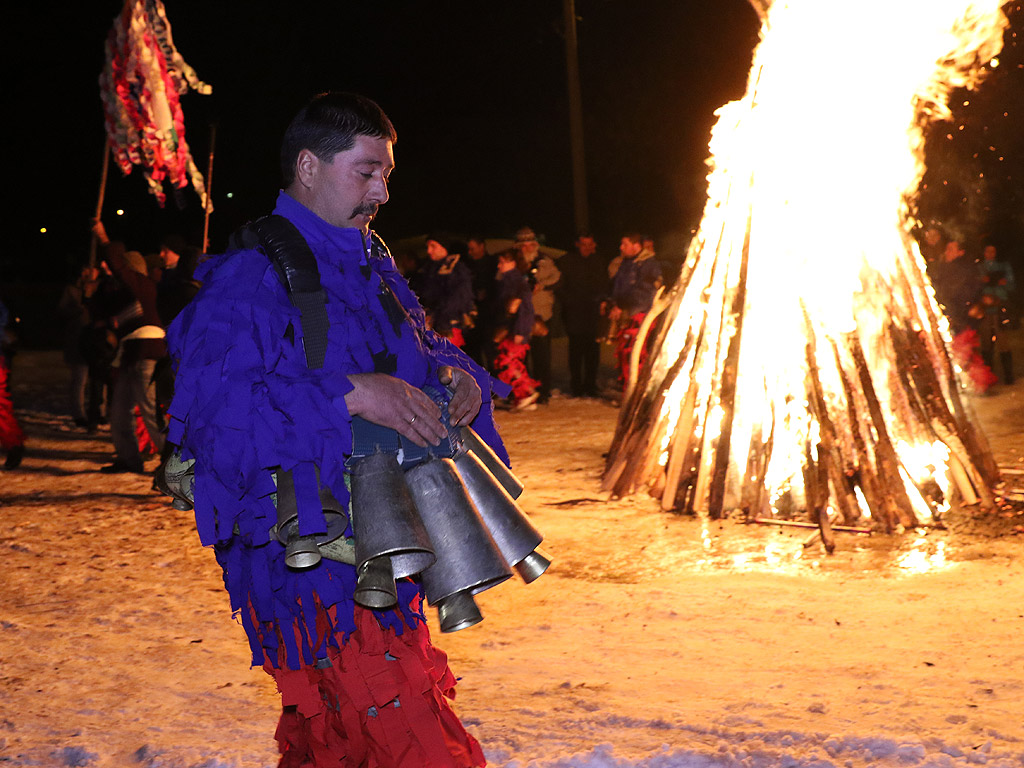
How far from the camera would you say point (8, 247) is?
43.3 metres

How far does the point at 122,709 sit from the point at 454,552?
2343mm

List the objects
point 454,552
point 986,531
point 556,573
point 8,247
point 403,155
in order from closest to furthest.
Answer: point 454,552, point 556,573, point 986,531, point 403,155, point 8,247

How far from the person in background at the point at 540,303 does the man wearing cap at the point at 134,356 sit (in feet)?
16.8

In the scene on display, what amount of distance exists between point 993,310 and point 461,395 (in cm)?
1196

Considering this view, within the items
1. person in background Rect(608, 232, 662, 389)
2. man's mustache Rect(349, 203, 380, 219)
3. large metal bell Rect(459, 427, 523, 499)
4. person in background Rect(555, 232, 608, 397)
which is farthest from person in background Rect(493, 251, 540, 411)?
man's mustache Rect(349, 203, 380, 219)

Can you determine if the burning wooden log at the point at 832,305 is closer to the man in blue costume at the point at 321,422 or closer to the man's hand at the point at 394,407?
the man in blue costume at the point at 321,422

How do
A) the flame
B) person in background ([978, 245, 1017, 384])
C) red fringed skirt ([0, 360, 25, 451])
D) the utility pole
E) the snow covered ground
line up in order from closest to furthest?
the snow covered ground < the flame < red fringed skirt ([0, 360, 25, 451]) < person in background ([978, 245, 1017, 384]) < the utility pole

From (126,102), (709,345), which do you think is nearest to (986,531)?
(709,345)

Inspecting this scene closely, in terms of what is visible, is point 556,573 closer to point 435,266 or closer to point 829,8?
point 829,8

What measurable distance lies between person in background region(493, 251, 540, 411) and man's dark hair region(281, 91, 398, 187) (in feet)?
32.7

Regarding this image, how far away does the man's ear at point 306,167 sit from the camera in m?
2.53

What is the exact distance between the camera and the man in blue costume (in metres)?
2.31

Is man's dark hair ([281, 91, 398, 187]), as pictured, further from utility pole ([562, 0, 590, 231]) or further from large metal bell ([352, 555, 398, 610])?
utility pole ([562, 0, 590, 231])

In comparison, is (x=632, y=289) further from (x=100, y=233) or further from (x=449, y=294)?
(x=100, y=233)
